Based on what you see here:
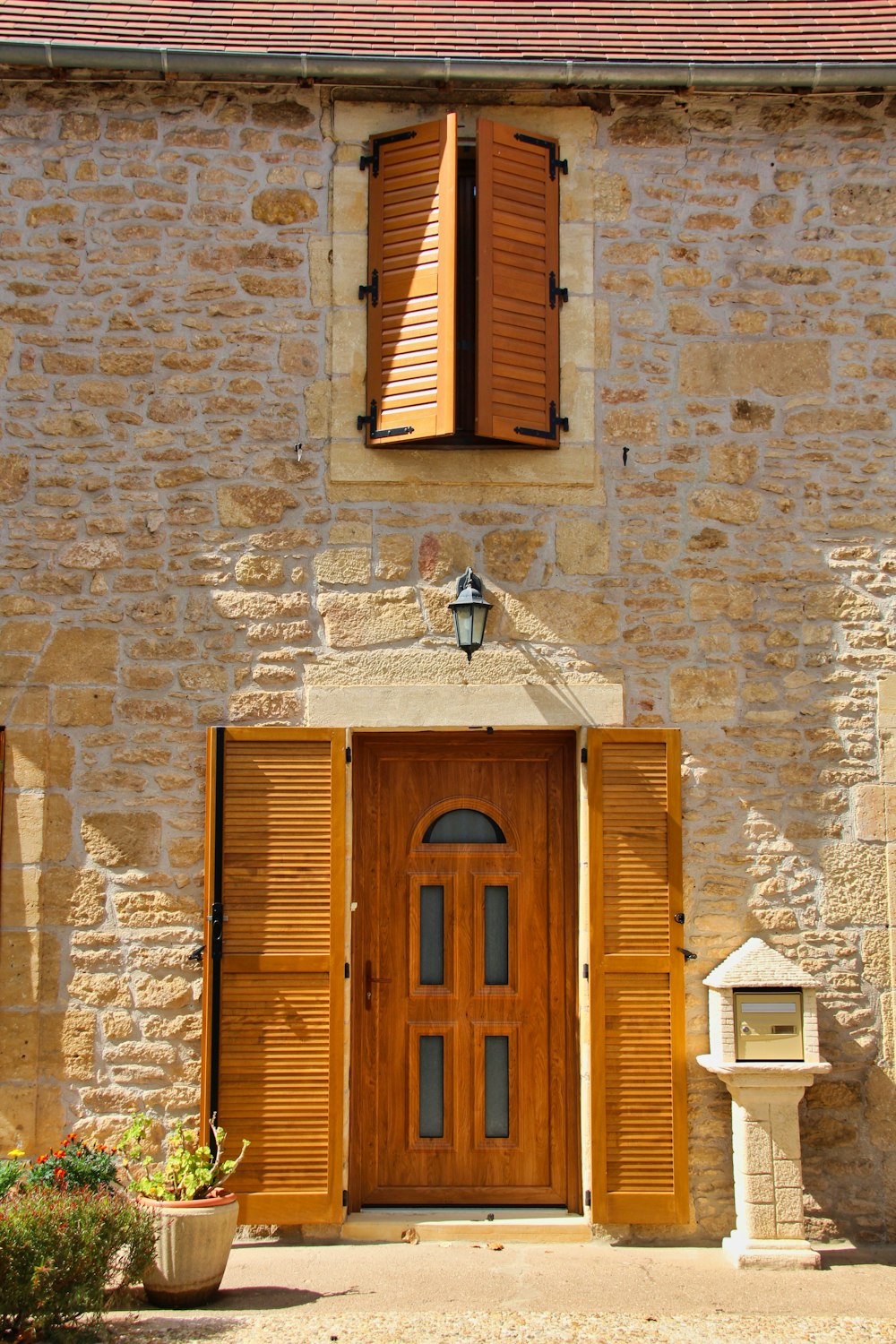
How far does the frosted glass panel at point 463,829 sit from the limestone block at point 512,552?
1047mm

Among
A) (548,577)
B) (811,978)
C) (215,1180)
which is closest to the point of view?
(215,1180)

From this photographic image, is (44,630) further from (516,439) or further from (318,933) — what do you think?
(516,439)

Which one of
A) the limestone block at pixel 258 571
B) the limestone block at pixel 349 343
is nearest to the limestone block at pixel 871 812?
the limestone block at pixel 258 571

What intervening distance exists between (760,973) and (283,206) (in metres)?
3.85

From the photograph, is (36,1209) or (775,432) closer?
(36,1209)

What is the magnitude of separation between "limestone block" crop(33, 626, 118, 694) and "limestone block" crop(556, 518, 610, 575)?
195cm

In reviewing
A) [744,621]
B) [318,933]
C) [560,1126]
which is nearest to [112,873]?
[318,933]

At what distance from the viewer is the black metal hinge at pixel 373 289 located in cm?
584

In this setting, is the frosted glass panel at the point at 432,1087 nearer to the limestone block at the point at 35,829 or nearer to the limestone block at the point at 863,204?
the limestone block at the point at 35,829

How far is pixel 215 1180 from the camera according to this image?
16.5 feet

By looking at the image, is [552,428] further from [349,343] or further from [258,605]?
[258,605]

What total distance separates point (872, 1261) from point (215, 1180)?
8.49 ft

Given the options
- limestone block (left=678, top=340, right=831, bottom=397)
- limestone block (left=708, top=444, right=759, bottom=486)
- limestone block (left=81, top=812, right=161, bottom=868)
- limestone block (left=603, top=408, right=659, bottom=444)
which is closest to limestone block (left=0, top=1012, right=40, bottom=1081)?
limestone block (left=81, top=812, right=161, bottom=868)

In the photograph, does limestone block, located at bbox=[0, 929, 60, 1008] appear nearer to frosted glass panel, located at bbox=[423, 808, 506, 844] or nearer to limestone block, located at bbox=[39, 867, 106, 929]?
limestone block, located at bbox=[39, 867, 106, 929]
